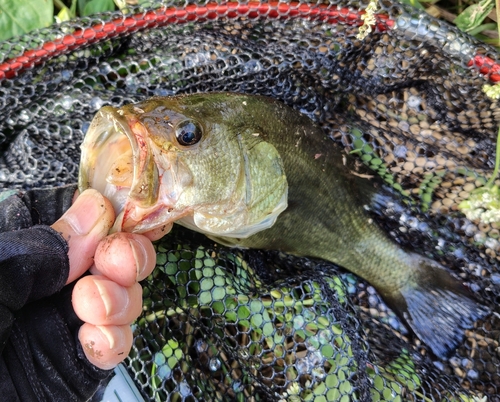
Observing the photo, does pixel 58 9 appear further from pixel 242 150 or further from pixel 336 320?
pixel 336 320

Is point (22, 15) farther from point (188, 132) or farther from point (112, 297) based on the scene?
point (112, 297)

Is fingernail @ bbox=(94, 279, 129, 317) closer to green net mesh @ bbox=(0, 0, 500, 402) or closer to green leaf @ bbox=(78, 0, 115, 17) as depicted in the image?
green net mesh @ bbox=(0, 0, 500, 402)

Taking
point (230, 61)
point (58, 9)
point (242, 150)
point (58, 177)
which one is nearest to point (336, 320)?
point (242, 150)

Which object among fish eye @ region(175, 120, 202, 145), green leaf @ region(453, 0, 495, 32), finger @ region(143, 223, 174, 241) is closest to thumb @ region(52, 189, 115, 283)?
finger @ region(143, 223, 174, 241)

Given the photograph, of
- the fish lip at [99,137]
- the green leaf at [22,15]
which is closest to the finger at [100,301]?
the fish lip at [99,137]

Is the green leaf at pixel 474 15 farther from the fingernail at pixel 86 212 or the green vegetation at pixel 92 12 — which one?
the fingernail at pixel 86 212

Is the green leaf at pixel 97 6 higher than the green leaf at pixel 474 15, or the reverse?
the green leaf at pixel 474 15

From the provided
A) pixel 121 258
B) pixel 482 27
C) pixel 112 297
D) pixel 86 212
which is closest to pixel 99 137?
pixel 86 212

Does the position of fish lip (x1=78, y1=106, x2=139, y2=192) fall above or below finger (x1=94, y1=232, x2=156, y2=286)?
above
